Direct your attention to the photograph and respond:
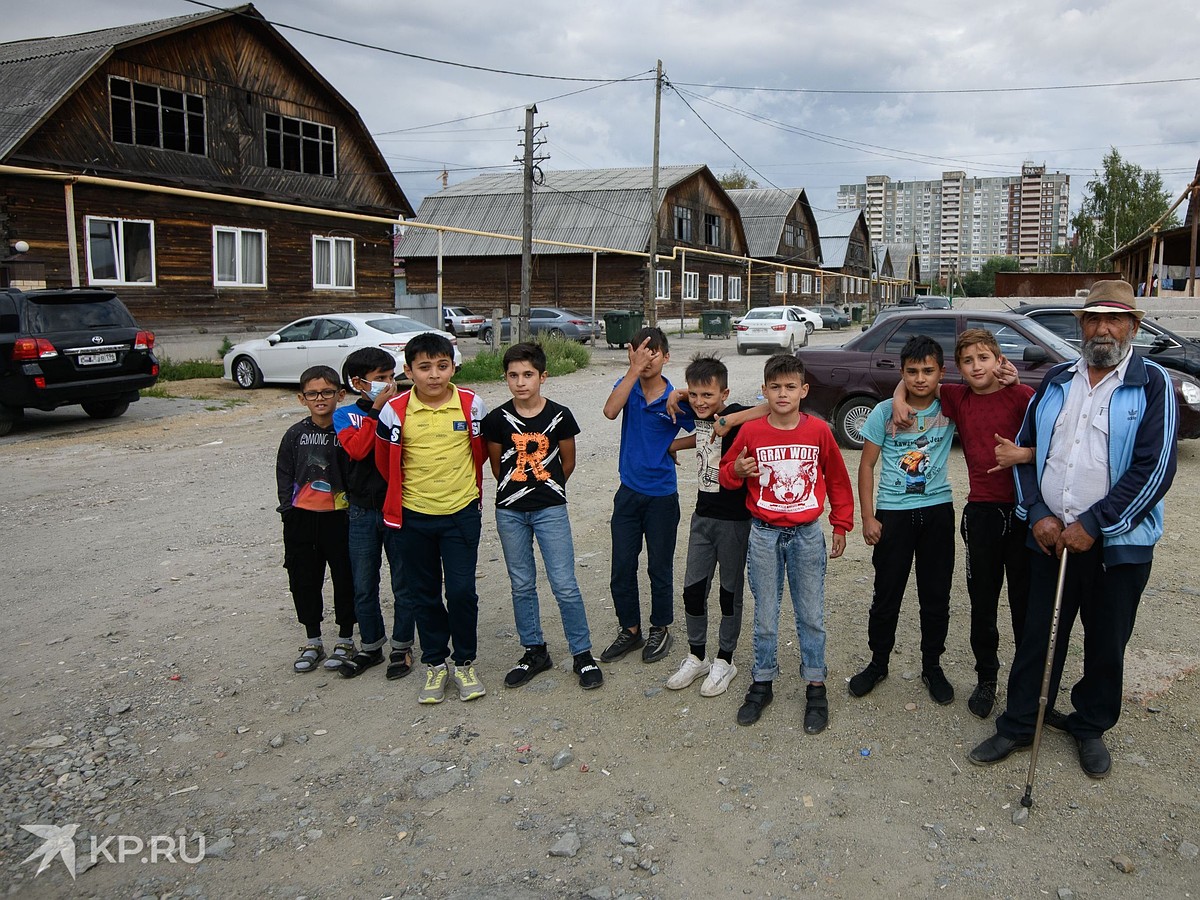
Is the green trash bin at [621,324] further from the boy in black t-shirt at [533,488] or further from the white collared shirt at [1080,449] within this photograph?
the white collared shirt at [1080,449]

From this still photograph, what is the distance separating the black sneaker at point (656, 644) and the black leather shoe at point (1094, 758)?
1.83 metres

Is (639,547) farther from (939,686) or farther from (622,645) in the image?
(939,686)

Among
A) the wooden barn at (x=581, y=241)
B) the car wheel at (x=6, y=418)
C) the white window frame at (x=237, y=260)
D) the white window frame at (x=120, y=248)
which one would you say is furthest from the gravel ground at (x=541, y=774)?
the wooden barn at (x=581, y=241)

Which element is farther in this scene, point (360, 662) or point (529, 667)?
point (360, 662)

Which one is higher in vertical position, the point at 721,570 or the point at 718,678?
the point at 721,570

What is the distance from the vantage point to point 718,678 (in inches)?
159

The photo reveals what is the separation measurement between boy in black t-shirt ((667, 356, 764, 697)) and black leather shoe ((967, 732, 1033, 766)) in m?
1.08

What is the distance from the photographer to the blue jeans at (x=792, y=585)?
3.77 meters

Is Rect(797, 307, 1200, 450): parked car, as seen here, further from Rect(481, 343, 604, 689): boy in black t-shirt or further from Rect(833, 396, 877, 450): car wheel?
Rect(481, 343, 604, 689): boy in black t-shirt

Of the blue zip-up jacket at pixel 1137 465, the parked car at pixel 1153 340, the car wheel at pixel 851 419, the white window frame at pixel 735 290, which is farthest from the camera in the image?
the white window frame at pixel 735 290

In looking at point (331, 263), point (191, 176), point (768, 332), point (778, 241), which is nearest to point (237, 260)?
point (191, 176)

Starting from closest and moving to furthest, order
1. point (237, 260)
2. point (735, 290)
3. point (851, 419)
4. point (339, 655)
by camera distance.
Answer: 1. point (339, 655)
2. point (851, 419)
3. point (237, 260)
4. point (735, 290)

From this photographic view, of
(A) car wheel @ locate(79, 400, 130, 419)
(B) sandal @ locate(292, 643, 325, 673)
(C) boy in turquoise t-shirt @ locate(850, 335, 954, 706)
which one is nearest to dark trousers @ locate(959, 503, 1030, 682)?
(C) boy in turquoise t-shirt @ locate(850, 335, 954, 706)

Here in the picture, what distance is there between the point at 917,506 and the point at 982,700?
2.78ft
